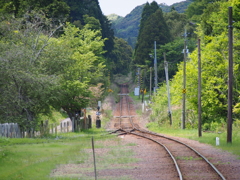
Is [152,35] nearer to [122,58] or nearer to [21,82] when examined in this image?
[122,58]

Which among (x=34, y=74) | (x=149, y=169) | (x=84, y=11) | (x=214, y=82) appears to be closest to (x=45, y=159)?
(x=149, y=169)

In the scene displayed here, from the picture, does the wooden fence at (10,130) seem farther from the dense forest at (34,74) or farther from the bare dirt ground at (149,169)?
the bare dirt ground at (149,169)

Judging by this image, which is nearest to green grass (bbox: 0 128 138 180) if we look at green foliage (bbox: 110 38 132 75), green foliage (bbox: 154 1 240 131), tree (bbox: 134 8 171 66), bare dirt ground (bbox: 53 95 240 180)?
bare dirt ground (bbox: 53 95 240 180)

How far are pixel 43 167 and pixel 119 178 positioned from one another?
12.2 ft

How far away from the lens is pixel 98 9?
88.4 m

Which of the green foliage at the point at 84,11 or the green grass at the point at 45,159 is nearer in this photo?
the green grass at the point at 45,159

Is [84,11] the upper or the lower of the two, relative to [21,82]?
upper

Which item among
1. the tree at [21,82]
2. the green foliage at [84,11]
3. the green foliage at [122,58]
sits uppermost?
the green foliage at [84,11]

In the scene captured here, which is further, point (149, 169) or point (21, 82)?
point (21, 82)

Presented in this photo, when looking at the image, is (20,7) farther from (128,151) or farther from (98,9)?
(98,9)

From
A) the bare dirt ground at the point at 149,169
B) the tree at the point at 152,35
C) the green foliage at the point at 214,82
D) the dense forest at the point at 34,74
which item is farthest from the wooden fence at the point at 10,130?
the tree at the point at 152,35

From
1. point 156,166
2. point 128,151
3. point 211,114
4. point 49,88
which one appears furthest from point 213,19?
point 156,166

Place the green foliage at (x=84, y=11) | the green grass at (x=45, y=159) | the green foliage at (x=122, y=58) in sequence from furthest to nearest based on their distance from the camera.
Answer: the green foliage at (x=122, y=58), the green foliage at (x=84, y=11), the green grass at (x=45, y=159)

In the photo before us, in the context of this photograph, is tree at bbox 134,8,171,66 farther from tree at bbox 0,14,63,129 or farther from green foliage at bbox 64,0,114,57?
tree at bbox 0,14,63,129
